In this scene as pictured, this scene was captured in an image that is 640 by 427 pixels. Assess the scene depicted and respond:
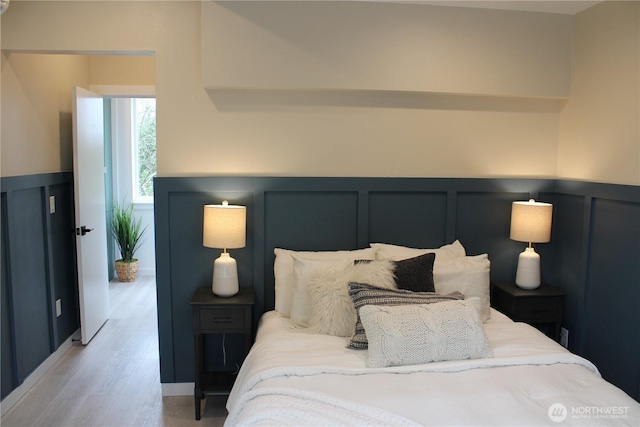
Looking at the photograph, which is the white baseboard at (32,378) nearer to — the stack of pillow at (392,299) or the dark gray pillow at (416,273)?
the stack of pillow at (392,299)

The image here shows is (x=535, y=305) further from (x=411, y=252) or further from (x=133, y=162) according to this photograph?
(x=133, y=162)

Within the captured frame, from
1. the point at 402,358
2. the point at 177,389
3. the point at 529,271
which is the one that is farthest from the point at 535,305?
the point at 177,389

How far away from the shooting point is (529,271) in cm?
317

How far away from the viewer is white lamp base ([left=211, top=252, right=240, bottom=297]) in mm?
2955

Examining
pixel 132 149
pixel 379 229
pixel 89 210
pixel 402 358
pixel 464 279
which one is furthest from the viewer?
pixel 132 149

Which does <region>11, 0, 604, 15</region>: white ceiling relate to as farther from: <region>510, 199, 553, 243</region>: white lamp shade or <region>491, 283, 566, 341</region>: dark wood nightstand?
<region>491, 283, 566, 341</region>: dark wood nightstand

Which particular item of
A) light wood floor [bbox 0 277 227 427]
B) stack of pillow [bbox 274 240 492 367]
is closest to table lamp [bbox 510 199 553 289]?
stack of pillow [bbox 274 240 492 367]

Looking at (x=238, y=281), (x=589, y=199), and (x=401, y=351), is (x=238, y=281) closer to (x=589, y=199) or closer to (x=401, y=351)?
(x=401, y=351)

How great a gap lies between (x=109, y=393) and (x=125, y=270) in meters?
2.86

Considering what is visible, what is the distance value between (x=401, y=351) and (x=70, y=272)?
2.98 m

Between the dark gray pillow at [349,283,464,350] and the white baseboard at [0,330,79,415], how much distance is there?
2118 millimetres

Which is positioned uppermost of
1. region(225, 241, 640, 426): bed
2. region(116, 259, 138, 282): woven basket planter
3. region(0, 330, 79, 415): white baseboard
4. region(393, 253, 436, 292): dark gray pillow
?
region(393, 253, 436, 292): dark gray pillow

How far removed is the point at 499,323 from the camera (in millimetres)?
2809

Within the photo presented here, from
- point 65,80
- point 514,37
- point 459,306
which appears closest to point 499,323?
point 459,306
